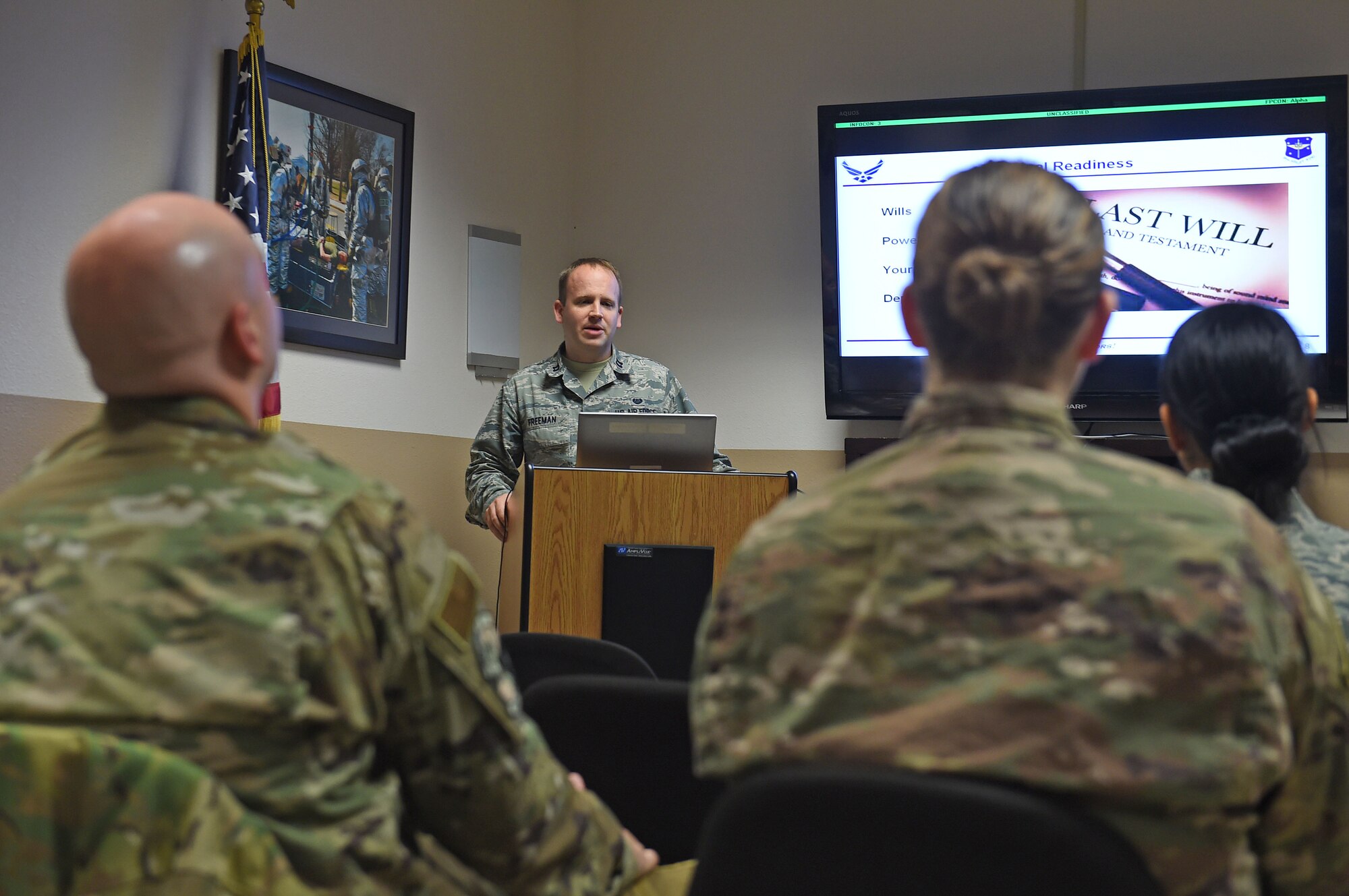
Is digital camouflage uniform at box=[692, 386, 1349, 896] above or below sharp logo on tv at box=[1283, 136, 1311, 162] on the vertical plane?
below

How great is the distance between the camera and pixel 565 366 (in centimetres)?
412

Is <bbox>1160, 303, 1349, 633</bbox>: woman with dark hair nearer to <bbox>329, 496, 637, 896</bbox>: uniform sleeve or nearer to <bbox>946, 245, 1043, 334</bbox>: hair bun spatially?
<bbox>946, 245, 1043, 334</bbox>: hair bun

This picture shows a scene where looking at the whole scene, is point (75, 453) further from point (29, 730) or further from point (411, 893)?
point (411, 893)

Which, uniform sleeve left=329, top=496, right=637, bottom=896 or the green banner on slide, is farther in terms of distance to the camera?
the green banner on slide

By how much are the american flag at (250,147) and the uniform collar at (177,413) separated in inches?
103

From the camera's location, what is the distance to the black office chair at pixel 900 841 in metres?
0.81

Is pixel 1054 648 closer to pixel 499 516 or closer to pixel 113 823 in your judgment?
pixel 113 823

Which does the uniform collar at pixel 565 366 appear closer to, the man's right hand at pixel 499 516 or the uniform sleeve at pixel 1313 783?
the man's right hand at pixel 499 516

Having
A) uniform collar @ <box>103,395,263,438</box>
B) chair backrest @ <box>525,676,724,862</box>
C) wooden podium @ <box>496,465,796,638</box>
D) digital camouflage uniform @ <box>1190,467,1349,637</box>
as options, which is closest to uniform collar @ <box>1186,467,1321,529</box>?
digital camouflage uniform @ <box>1190,467,1349,637</box>

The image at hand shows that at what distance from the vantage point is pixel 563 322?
4.12 m

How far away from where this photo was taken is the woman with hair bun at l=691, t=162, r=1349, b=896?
2.87 ft

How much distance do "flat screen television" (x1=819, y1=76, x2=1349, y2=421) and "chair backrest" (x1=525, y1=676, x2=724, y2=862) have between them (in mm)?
2863

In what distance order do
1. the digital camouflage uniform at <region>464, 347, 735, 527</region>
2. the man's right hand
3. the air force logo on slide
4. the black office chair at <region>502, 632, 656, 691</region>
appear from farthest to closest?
the air force logo on slide < the digital camouflage uniform at <region>464, 347, 735, 527</region> < the man's right hand < the black office chair at <region>502, 632, 656, 691</region>

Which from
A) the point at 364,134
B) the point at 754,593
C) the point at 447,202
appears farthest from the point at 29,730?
the point at 447,202
